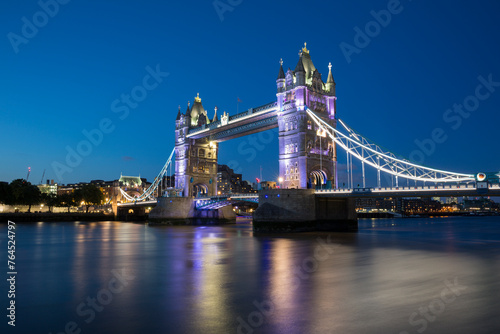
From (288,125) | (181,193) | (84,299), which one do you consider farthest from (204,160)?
(84,299)

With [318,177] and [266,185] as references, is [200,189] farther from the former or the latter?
[318,177]

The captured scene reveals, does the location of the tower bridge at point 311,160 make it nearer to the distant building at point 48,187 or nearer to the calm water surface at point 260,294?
the calm water surface at point 260,294

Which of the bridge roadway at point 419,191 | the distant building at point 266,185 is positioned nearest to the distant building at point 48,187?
the distant building at point 266,185

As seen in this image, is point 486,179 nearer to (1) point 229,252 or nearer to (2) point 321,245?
(2) point 321,245

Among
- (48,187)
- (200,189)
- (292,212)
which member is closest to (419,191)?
(292,212)

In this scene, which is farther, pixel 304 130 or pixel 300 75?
pixel 300 75
